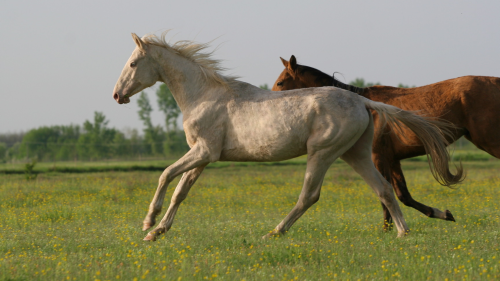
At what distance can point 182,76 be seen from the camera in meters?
6.37

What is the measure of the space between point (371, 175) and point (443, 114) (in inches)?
61.7

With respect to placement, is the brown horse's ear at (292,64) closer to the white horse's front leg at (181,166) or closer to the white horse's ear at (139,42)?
the white horse's ear at (139,42)

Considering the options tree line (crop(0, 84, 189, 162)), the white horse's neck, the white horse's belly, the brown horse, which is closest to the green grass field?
the brown horse

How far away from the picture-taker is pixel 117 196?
12258 millimetres

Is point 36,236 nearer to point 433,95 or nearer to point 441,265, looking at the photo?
point 441,265

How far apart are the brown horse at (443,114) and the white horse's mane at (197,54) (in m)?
2.48

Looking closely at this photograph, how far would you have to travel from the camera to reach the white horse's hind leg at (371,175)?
620cm

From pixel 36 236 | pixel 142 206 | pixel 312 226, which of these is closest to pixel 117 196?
pixel 142 206

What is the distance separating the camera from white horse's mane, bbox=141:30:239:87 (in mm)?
6367

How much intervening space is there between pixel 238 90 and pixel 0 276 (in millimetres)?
3392

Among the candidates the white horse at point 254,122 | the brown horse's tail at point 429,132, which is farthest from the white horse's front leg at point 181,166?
the brown horse's tail at point 429,132

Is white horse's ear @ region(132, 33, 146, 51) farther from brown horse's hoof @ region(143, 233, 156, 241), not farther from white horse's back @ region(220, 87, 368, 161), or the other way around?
brown horse's hoof @ region(143, 233, 156, 241)

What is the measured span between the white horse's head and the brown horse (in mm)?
3355

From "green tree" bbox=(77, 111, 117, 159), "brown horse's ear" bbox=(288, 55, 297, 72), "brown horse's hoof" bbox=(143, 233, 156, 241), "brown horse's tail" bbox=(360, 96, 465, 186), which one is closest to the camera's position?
"brown horse's hoof" bbox=(143, 233, 156, 241)
